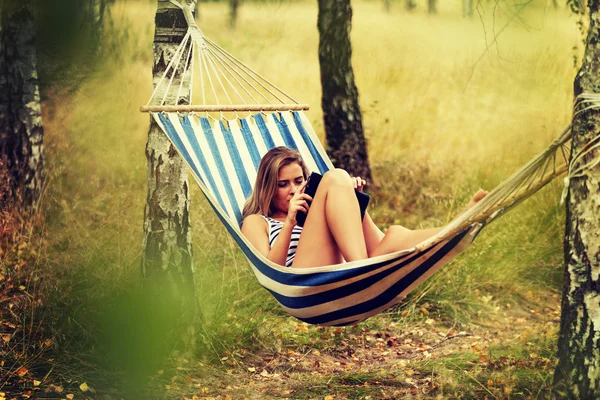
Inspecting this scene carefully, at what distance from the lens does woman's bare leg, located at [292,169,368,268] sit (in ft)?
7.54

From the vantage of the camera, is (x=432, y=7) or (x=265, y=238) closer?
(x=265, y=238)

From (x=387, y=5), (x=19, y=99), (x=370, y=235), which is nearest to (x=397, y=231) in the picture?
(x=370, y=235)

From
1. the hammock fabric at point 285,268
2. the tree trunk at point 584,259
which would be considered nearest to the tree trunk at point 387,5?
the hammock fabric at point 285,268

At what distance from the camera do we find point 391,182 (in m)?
5.20

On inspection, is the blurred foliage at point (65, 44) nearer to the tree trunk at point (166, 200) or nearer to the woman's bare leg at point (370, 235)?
the tree trunk at point (166, 200)

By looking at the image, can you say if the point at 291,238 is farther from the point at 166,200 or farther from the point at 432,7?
the point at 432,7

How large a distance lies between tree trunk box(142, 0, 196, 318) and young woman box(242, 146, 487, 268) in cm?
50

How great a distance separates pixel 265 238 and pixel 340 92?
8.31ft

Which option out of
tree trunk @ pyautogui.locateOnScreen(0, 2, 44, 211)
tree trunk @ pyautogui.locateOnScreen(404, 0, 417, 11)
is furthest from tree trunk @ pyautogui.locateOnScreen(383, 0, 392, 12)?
tree trunk @ pyautogui.locateOnScreen(0, 2, 44, 211)

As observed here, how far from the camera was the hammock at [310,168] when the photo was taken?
1883mm

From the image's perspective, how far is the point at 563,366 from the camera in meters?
2.20

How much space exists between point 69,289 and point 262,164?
0.90 m

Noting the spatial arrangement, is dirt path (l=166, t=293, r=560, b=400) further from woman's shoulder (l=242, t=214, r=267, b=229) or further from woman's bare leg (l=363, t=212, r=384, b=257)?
woman's shoulder (l=242, t=214, r=267, b=229)

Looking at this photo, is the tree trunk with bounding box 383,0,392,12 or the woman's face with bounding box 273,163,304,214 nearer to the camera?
the woman's face with bounding box 273,163,304,214
